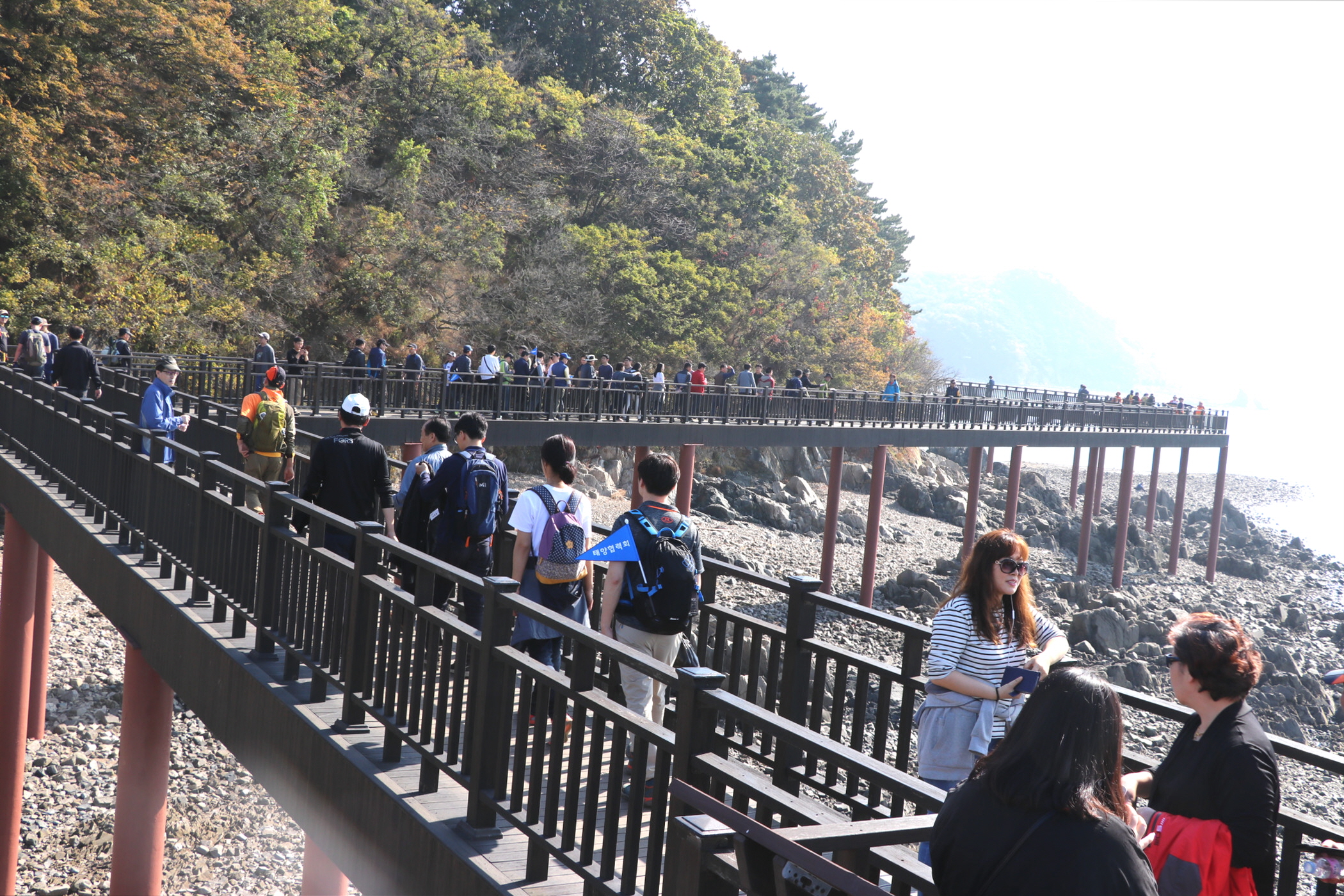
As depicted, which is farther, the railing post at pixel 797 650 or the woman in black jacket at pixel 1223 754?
the railing post at pixel 797 650

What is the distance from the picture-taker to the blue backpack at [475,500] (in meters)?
6.28

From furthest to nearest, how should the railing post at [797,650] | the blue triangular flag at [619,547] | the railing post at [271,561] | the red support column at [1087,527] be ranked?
the red support column at [1087,527] → the railing post at [271,561] → the railing post at [797,650] → the blue triangular flag at [619,547]

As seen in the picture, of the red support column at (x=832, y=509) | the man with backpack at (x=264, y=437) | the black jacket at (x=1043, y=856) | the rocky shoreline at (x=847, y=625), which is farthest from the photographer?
the red support column at (x=832, y=509)

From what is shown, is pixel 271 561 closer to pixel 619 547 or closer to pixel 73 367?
pixel 619 547

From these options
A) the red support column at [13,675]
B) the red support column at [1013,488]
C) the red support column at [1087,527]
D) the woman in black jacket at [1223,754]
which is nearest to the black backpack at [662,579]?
the woman in black jacket at [1223,754]

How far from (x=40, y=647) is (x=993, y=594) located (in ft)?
39.9

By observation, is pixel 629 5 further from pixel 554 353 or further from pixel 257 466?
pixel 257 466

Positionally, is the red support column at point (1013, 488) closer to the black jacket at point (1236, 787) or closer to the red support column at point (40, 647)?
the red support column at point (40, 647)

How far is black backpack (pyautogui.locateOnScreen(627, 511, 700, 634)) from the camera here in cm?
484

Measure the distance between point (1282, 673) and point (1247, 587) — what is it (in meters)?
18.7

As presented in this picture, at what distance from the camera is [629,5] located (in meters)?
43.2

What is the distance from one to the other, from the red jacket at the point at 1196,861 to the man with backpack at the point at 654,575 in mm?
2360

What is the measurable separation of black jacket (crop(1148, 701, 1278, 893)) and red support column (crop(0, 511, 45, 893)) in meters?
11.4

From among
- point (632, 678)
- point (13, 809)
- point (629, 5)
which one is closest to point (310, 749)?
point (632, 678)
